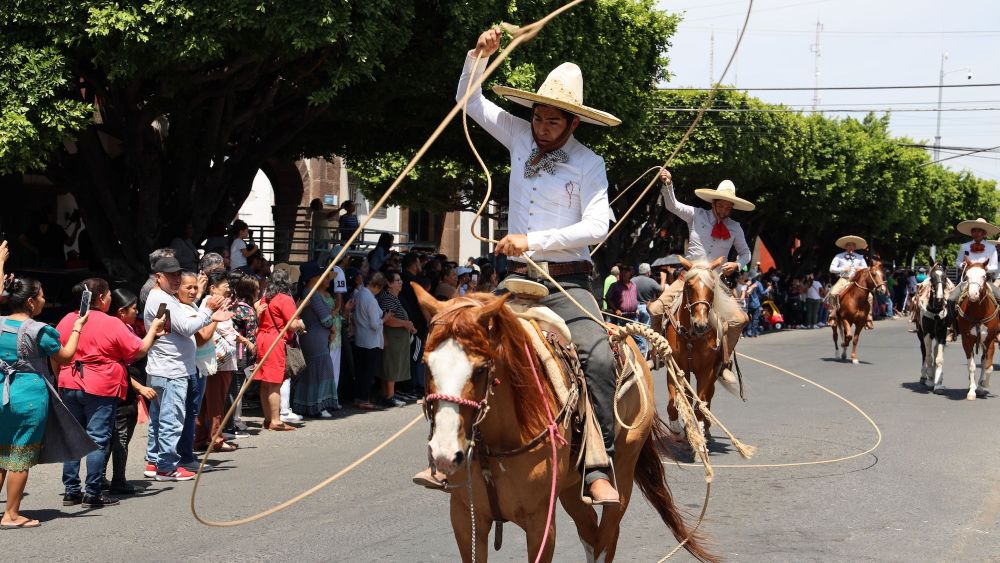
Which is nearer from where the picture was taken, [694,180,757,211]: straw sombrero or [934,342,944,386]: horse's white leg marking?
[694,180,757,211]: straw sombrero

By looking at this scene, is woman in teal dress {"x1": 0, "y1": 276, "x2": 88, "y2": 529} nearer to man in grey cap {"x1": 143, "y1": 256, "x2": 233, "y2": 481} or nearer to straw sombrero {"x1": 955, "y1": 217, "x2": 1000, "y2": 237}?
man in grey cap {"x1": 143, "y1": 256, "x2": 233, "y2": 481}

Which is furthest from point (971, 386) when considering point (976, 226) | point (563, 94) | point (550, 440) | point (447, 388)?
point (447, 388)

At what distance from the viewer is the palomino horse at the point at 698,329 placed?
11.0 metres

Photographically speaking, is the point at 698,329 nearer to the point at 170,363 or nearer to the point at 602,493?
the point at 170,363

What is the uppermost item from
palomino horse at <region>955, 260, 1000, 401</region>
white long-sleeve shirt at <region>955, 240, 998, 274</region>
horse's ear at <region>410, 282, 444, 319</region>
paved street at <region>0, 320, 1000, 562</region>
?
white long-sleeve shirt at <region>955, 240, 998, 274</region>

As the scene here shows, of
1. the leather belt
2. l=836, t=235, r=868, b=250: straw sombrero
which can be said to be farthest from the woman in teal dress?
l=836, t=235, r=868, b=250: straw sombrero

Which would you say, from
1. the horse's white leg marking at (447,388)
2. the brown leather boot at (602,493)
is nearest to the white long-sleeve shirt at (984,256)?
the brown leather boot at (602,493)

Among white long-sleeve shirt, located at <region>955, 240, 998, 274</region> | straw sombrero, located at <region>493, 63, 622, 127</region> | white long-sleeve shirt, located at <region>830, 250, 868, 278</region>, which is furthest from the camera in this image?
white long-sleeve shirt, located at <region>830, 250, 868, 278</region>

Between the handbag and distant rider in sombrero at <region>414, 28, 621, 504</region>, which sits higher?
distant rider in sombrero at <region>414, 28, 621, 504</region>

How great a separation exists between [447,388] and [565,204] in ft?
5.78

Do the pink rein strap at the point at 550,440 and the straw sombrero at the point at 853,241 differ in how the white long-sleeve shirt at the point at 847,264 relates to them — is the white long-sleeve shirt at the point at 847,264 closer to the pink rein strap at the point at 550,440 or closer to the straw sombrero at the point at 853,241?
the straw sombrero at the point at 853,241

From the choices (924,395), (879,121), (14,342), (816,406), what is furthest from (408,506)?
(879,121)

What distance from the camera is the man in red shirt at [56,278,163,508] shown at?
8914 millimetres

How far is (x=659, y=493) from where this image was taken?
6934 mm
